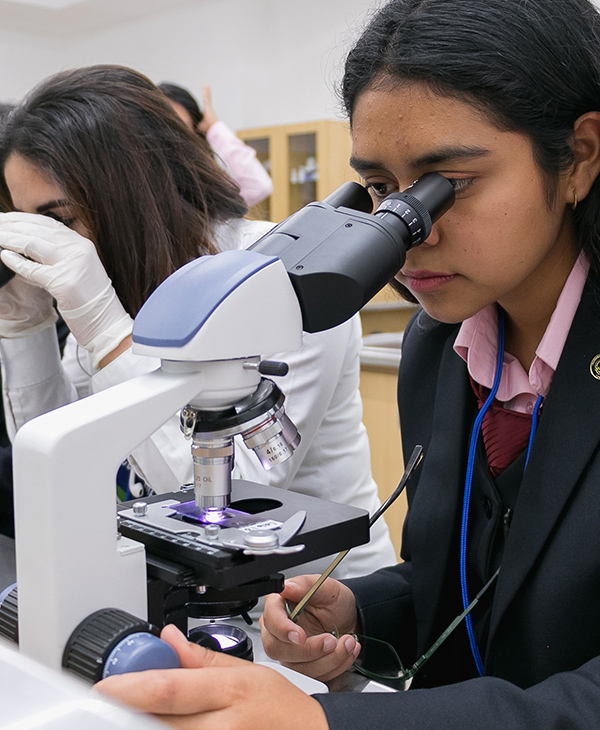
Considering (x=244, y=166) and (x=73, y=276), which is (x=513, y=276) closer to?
(x=73, y=276)

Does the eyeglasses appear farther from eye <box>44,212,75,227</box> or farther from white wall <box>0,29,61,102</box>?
white wall <box>0,29,61,102</box>

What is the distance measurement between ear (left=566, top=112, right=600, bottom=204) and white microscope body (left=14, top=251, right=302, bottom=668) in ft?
1.44

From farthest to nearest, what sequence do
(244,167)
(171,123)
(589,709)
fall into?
(244,167) → (171,123) → (589,709)

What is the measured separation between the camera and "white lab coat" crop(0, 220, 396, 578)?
127cm

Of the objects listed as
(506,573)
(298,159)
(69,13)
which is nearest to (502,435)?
(506,573)

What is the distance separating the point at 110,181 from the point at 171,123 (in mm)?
197

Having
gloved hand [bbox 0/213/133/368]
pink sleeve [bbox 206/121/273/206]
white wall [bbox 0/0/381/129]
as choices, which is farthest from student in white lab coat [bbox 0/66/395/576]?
white wall [bbox 0/0/381/129]

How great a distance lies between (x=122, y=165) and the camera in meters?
1.47

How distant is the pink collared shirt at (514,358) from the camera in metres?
0.96

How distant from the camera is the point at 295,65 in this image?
570 cm

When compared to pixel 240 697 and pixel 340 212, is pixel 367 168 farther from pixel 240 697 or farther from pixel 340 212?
pixel 240 697

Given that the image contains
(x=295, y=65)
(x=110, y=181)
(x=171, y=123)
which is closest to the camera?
(x=110, y=181)

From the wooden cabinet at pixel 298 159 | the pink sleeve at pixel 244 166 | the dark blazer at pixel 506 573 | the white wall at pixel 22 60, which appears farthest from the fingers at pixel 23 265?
the white wall at pixel 22 60

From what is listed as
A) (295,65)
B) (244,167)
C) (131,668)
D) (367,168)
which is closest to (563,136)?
(367,168)
